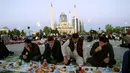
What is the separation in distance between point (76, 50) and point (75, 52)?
0.21ft

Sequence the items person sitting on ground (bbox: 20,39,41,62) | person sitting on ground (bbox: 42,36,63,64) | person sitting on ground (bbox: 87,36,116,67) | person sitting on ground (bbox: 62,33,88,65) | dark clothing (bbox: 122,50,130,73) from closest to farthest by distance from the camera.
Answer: dark clothing (bbox: 122,50,130,73), person sitting on ground (bbox: 87,36,116,67), person sitting on ground (bbox: 62,33,88,65), person sitting on ground (bbox: 42,36,63,64), person sitting on ground (bbox: 20,39,41,62)

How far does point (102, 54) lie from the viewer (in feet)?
21.4

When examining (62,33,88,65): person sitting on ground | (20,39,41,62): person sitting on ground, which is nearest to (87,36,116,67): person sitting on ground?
(62,33,88,65): person sitting on ground

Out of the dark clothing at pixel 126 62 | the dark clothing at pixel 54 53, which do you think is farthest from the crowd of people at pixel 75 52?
the dark clothing at pixel 126 62

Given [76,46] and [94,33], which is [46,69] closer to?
[76,46]

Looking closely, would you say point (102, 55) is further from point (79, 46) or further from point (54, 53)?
point (54, 53)

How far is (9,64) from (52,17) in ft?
288

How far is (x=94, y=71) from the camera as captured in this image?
560cm

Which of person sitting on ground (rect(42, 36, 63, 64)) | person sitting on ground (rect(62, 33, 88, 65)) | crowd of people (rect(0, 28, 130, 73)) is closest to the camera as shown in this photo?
crowd of people (rect(0, 28, 130, 73))

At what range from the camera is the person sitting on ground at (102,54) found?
20.6 ft

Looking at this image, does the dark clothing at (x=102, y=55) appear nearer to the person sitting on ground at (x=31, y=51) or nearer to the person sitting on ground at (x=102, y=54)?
the person sitting on ground at (x=102, y=54)

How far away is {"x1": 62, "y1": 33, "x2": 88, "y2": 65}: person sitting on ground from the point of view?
679 centimetres

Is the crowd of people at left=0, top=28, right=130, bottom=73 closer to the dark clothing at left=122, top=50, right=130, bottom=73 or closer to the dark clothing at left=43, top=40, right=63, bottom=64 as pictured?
the dark clothing at left=43, top=40, right=63, bottom=64

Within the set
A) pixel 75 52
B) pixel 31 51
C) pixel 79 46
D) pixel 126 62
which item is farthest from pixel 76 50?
pixel 126 62
